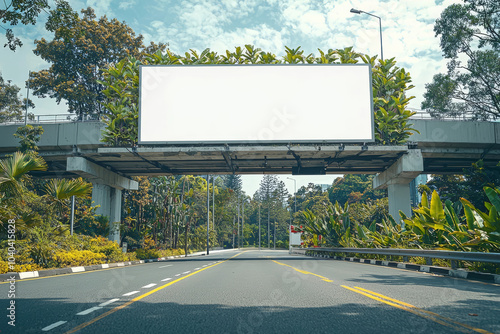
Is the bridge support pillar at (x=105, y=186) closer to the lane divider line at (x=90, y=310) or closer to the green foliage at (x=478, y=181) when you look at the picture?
the lane divider line at (x=90, y=310)

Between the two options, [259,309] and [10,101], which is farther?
[10,101]

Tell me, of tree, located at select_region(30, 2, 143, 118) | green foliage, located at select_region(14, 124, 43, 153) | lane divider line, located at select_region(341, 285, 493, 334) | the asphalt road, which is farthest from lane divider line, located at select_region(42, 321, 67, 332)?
tree, located at select_region(30, 2, 143, 118)

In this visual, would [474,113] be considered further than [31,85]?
No

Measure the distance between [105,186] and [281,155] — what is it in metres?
12.8

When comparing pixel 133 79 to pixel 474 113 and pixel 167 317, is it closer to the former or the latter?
pixel 474 113

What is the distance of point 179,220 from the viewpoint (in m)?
43.5

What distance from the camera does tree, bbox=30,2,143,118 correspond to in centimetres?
4466

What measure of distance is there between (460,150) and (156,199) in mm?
25918

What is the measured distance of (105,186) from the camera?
30.3m

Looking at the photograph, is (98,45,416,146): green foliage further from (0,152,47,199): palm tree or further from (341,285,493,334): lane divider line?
(341,285,493,334): lane divider line

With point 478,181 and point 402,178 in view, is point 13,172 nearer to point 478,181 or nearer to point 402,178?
point 402,178

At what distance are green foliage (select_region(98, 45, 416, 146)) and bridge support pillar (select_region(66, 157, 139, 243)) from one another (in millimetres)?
2658

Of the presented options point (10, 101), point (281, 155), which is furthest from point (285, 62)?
point (10, 101)

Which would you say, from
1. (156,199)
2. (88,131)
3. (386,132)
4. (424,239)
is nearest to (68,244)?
(88,131)
